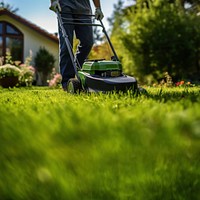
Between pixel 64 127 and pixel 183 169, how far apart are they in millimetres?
355

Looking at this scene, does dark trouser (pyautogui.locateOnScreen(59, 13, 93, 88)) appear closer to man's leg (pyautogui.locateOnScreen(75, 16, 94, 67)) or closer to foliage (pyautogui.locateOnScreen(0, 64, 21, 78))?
man's leg (pyautogui.locateOnScreen(75, 16, 94, 67))

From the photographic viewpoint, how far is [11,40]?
17.6 meters

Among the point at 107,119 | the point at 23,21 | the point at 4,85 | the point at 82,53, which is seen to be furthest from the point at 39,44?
the point at 107,119

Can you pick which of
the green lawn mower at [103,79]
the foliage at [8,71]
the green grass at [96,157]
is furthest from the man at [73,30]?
the foliage at [8,71]

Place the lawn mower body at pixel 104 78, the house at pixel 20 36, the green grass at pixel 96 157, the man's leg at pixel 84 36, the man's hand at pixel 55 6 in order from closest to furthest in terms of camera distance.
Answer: the green grass at pixel 96 157 → the lawn mower body at pixel 104 78 → the man's hand at pixel 55 6 → the man's leg at pixel 84 36 → the house at pixel 20 36

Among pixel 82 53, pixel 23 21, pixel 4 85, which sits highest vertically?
pixel 23 21

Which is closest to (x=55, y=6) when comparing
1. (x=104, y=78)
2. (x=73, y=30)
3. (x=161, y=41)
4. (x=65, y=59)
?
(x=73, y=30)

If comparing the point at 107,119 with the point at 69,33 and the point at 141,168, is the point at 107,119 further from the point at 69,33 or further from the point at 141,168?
the point at 69,33

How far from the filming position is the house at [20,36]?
17250mm

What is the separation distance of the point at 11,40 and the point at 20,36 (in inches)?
18.6

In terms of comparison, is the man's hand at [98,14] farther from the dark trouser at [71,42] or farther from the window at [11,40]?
the window at [11,40]

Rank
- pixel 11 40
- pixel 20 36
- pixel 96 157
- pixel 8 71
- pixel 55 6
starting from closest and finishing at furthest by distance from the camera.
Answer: pixel 96 157, pixel 55 6, pixel 8 71, pixel 11 40, pixel 20 36

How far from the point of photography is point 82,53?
4.86 m

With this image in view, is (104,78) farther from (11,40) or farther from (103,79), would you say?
(11,40)
